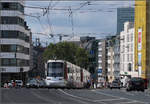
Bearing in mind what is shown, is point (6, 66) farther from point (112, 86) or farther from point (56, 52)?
point (56, 52)

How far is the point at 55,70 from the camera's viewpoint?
49.3m

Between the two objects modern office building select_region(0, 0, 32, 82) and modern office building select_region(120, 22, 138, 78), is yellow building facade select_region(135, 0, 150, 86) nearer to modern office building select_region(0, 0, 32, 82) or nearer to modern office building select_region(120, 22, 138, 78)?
modern office building select_region(120, 22, 138, 78)

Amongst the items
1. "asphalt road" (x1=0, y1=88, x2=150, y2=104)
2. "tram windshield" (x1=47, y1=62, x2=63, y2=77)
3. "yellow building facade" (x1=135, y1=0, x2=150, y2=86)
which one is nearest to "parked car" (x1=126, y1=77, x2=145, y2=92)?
"tram windshield" (x1=47, y1=62, x2=63, y2=77)

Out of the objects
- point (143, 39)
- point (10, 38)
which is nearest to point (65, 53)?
point (143, 39)

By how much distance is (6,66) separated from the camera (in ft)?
281

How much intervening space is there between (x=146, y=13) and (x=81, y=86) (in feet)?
112

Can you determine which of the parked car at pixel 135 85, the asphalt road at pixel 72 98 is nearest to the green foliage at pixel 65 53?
the parked car at pixel 135 85

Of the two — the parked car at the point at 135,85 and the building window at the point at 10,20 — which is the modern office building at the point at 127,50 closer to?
the building window at the point at 10,20

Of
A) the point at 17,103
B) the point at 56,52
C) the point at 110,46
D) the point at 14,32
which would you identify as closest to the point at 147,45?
the point at 14,32

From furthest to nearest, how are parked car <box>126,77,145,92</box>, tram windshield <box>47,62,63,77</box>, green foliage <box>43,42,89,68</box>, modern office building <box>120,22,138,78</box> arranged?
green foliage <box>43,42,89,68</box> < modern office building <box>120,22,138,78</box> < tram windshield <box>47,62,63,77</box> < parked car <box>126,77,145,92</box>

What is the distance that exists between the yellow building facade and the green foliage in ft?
117

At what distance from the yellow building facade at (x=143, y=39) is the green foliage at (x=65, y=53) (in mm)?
35637

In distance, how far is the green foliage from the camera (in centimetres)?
13050

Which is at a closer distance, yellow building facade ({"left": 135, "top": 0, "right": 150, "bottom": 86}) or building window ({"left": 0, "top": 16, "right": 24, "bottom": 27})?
building window ({"left": 0, "top": 16, "right": 24, "bottom": 27})
